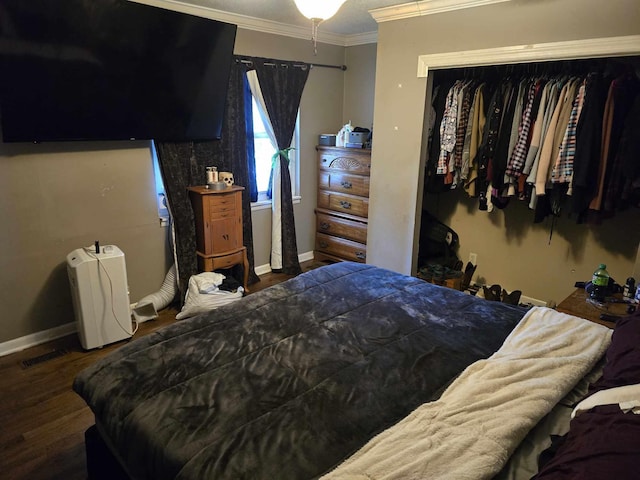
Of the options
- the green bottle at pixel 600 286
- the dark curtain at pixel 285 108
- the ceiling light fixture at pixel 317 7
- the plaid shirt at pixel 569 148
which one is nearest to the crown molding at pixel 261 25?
the dark curtain at pixel 285 108

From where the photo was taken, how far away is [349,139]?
426 cm

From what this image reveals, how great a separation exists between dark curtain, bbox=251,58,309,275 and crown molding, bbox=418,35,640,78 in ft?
4.34

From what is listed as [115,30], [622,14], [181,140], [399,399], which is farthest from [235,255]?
[622,14]

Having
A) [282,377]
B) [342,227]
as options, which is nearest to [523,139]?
[342,227]

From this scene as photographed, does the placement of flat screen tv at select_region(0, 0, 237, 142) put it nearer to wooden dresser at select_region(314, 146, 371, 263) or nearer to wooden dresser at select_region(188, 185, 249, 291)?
wooden dresser at select_region(188, 185, 249, 291)

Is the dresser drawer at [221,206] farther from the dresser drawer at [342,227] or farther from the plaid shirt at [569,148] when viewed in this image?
the plaid shirt at [569,148]

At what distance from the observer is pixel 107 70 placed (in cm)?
287

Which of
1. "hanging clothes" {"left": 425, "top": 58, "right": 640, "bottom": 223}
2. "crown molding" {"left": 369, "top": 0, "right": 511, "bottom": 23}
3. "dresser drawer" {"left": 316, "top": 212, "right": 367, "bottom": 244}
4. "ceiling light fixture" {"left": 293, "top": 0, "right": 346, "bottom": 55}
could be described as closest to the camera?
"ceiling light fixture" {"left": 293, "top": 0, "right": 346, "bottom": 55}

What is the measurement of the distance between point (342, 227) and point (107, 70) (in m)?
2.48

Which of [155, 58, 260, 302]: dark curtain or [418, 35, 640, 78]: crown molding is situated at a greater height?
[418, 35, 640, 78]: crown molding

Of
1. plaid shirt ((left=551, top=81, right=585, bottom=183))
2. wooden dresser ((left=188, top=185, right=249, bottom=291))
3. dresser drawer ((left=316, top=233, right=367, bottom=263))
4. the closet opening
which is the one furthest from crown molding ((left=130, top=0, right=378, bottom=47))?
plaid shirt ((left=551, top=81, right=585, bottom=183))

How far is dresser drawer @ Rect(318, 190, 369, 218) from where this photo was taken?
13.9 ft

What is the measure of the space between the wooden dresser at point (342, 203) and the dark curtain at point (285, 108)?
377mm

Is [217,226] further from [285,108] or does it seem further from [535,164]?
[535,164]
